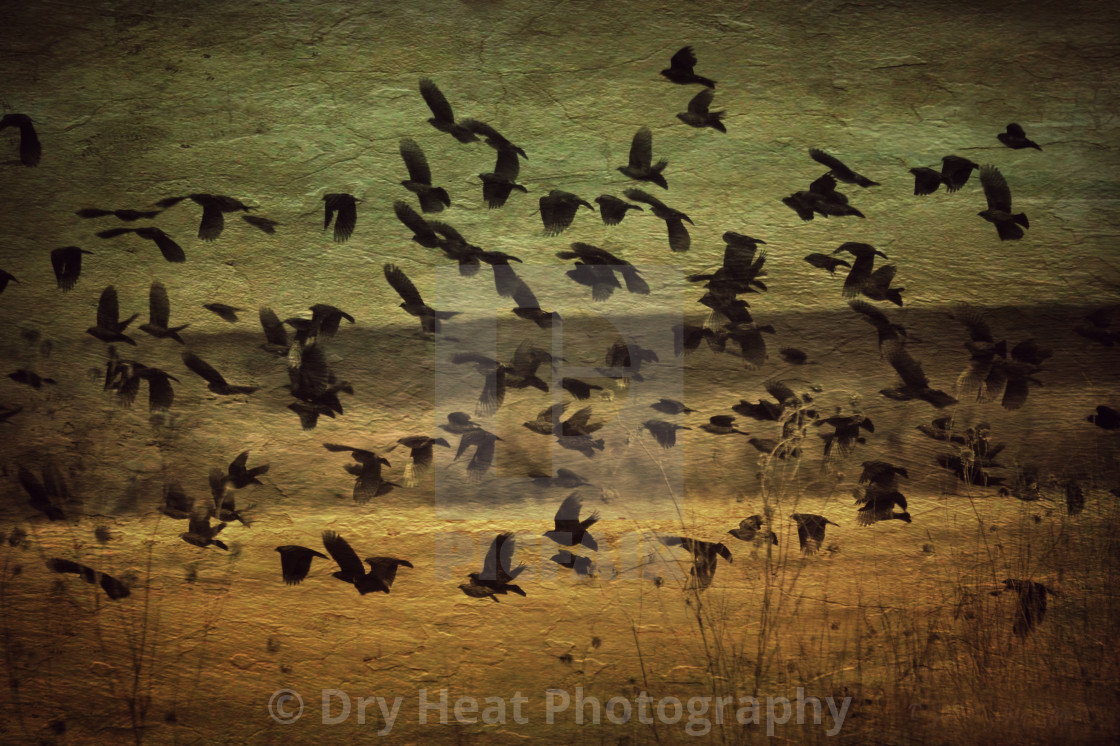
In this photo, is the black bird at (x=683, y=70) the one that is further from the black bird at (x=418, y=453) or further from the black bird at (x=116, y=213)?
the black bird at (x=116, y=213)

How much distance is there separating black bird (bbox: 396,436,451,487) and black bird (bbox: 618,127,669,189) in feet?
2.18

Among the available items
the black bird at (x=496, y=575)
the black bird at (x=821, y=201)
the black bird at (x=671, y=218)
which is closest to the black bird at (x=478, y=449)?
the black bird at (x=496, y=575)

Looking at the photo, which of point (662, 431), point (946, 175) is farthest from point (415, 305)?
point (946, 175)

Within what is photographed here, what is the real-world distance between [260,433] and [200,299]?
0.30m

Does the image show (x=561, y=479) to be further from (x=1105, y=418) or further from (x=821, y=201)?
(x=1105, y=418)

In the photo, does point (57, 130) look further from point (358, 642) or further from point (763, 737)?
point (763, 737)

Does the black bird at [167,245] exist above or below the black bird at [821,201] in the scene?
below

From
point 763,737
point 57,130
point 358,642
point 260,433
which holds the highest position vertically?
point 57,130

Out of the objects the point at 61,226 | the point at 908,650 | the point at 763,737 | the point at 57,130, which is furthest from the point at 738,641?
the point at 57,130

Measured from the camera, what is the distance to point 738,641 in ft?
4.89

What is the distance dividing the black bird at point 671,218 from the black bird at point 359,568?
33.4 inches

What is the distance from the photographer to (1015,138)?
1.51m

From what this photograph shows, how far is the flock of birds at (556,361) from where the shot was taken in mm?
1493

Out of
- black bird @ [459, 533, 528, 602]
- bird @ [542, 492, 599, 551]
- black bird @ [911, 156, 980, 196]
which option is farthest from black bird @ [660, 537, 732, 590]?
black bird @ [911, 156, 980, 196]
